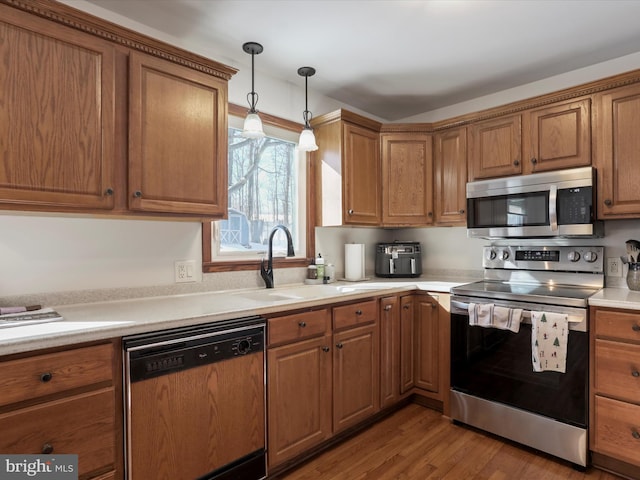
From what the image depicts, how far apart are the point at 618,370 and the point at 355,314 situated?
53.4 inches

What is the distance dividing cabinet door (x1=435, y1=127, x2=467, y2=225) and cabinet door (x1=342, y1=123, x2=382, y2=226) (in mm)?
481

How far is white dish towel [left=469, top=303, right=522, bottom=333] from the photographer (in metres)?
2.13

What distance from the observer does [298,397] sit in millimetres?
1945

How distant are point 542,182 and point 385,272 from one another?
1329 mm

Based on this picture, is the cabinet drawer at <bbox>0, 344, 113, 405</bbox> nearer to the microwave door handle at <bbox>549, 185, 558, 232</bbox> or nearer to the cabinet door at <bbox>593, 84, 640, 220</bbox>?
the microwave door handle at <bbox>549, 185, 558, 232</bbox>

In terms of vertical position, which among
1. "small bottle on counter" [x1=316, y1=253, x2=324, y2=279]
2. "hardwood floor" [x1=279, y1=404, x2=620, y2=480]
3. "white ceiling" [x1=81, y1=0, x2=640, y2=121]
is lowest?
"hardwood floor" [x1=279, y1=404, x2=620, y2=480]

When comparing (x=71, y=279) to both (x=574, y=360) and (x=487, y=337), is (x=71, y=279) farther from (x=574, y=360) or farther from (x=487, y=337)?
(x=574, y=360)

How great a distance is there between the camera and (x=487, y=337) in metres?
2.27

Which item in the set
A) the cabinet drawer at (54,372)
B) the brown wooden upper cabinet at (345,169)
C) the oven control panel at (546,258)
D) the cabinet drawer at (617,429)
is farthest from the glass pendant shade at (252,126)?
the cabinet drawer at (617,429)

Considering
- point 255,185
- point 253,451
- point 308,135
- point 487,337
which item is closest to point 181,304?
point 253,451

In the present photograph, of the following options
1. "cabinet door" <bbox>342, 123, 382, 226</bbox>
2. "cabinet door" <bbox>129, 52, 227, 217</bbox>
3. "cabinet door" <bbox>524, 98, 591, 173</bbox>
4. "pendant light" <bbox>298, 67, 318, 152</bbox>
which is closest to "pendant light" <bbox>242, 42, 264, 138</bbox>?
"cabinet door" <bbox>129, 52, 227, 217</bbox>

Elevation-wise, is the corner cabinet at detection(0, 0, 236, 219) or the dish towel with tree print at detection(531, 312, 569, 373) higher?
the corner cabinet at detection(0, 0, 236, 219)

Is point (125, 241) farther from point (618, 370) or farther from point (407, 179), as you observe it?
point (618, 370)

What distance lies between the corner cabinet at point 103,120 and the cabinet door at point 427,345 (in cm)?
157
